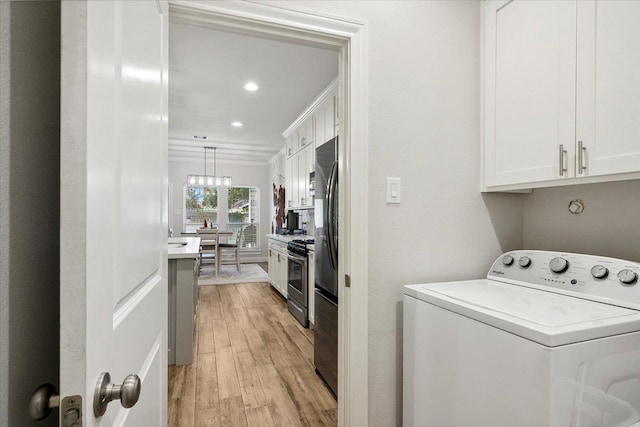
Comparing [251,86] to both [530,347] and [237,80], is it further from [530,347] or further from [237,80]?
[530,347]

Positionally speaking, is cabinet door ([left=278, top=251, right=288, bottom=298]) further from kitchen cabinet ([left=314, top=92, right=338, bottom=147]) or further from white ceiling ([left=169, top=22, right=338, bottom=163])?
white ceiling ([left=169, top=22, right=338, bottom=163])

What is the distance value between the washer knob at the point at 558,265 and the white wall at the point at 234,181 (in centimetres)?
732

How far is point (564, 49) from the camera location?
131cm

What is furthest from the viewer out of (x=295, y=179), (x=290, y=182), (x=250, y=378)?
(x=290, y=182)

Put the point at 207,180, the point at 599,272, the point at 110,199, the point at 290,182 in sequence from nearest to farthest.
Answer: the point at 110,199, the point at 599,272, the point at 290,182, the point at 207,180

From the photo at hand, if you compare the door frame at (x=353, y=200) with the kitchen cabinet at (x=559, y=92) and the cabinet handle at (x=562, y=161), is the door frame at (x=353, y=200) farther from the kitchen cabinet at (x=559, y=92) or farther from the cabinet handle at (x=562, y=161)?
the cabinet handle at (x=562, y=161)

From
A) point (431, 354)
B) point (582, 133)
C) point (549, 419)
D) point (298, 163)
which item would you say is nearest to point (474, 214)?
point (582, 133)

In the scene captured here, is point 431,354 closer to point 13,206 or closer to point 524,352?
point 524,352

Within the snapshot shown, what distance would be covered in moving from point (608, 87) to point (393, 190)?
0.84 meters

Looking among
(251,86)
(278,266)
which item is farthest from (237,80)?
(278,266)

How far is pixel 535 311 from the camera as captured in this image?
1089mm

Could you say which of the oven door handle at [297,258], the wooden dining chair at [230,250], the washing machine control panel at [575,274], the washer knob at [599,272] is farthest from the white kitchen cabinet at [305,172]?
the washer knob at [599,272]

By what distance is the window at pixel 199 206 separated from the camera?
26.2ft

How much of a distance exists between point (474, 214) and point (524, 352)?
0.88m
